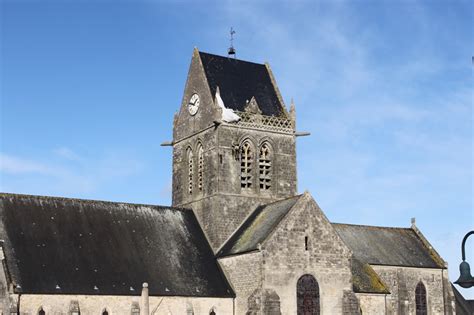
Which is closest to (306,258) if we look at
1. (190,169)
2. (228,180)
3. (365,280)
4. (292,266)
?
(292,266)

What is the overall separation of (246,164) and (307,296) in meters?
9.31

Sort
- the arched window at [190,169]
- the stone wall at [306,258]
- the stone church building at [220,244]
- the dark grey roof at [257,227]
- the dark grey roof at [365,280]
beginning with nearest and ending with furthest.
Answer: the stone church building at [220,244], the stone wall at [306,258], the dark grey roof at [257,227], the dark grey roof at [365,280], the arched window at [190,169]

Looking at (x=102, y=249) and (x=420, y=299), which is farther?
(x=420, y=299)

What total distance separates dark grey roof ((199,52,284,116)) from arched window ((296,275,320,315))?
1128cm

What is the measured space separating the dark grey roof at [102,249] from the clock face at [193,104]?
660cm

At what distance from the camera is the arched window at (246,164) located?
4456 cm

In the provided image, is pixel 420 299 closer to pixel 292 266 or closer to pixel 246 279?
pixel 292 266

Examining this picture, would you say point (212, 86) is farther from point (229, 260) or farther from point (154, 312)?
point (154, 312)

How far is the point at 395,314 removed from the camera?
47.0 meters

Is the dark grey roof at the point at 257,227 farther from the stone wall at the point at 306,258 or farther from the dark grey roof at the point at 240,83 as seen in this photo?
the dark grey roof at the point at 240,83

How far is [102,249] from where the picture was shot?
3859cm

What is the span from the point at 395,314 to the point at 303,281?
1084cm

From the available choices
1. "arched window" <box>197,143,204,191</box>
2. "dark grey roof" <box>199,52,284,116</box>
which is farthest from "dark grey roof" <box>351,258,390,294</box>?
"dark grey roof" <box>199,52,284,116</box>

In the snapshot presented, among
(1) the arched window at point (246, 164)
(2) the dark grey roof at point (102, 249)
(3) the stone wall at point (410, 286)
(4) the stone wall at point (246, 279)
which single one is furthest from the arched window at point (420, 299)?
(2) the dark grey roof at point (102, 249)
